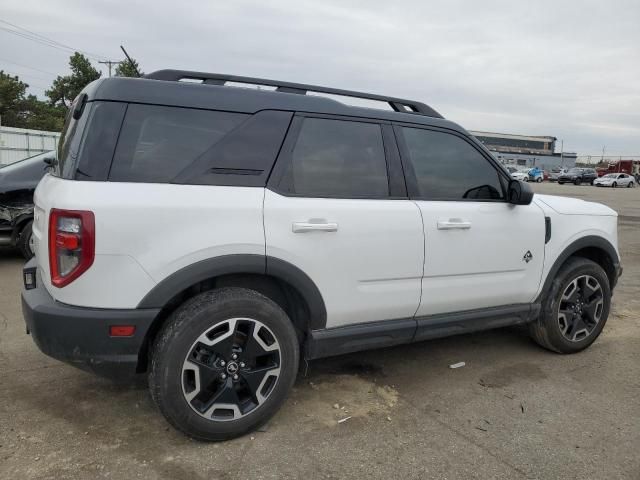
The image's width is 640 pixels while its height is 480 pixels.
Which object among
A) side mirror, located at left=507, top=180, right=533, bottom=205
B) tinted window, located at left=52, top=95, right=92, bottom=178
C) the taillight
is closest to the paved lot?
the taillight

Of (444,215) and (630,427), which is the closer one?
(630,427)

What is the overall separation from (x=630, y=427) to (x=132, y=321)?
9.68 ft

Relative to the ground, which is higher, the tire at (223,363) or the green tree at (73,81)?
the green tree at (73,81)

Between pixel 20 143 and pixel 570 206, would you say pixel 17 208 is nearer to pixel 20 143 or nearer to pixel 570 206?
→ pixel 570 206

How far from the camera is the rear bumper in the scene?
8.00 ft

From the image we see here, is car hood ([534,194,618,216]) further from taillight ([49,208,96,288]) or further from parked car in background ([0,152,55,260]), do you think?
parked car in background ([0,152,55,260])

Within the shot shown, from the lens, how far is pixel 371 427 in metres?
2.97

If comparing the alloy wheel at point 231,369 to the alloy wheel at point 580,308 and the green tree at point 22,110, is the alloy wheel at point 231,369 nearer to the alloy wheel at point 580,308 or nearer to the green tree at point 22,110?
the alloy wheel at point 580,308

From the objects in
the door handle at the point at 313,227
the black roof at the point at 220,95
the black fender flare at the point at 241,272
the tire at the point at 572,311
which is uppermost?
the black roof at the point at 220,95

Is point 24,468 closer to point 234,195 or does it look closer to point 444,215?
point 234,195

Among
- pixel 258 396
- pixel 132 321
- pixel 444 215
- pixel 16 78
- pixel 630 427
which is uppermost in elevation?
pixel 16 78

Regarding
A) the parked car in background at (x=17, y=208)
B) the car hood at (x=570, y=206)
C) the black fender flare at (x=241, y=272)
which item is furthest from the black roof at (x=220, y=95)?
the parked car in background at (x=17, y=208)

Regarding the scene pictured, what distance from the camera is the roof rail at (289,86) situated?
2.79m

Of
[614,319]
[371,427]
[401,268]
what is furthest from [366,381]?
[614,319]
